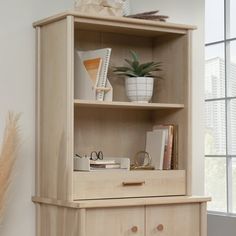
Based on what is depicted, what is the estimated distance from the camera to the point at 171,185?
2.99 m

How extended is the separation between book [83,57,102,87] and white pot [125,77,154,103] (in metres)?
0.22

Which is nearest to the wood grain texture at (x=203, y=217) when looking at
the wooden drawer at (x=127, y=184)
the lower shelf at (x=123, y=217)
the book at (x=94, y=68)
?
the lower shelf at (x=123, y=217)

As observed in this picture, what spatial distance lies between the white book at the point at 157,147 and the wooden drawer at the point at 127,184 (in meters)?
0.09

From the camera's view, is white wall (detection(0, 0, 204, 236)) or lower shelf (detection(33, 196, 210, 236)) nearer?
lower shelf (detection(33, 196, 210, 236))

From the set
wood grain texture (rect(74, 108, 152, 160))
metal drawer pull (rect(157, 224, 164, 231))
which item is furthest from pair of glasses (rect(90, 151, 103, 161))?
metal drawer pull (rect(157, 224, 164, 231))

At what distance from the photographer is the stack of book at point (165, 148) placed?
3055mm

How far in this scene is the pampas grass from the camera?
8.74 ft

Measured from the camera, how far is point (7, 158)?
268cm

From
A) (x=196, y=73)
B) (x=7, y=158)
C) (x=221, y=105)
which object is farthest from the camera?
(x=221, y=105)

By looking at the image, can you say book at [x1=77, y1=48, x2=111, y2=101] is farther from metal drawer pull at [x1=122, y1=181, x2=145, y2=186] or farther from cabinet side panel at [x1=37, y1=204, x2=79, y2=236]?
cabinet side panel at [x1=37, y1=204, x2=79, y2=236]

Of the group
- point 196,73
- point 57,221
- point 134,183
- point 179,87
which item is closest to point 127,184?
point 134,183

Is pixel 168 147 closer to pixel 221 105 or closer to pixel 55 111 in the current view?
pixel 55 111

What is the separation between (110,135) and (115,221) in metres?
0.56

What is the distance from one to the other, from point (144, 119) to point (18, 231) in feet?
2.94
